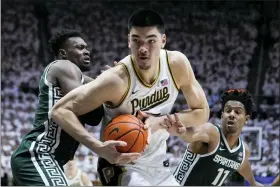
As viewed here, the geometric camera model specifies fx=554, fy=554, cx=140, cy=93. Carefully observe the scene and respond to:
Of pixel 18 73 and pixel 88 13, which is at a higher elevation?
pixel 88 13

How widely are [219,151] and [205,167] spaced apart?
0.73 feet

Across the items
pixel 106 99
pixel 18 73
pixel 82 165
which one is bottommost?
pixel 82 165

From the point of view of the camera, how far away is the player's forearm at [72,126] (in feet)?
11.7

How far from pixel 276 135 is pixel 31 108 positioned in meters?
5.62

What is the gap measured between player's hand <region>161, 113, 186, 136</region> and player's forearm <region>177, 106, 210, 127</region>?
176 mm

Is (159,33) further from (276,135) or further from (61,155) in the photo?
(276,135)

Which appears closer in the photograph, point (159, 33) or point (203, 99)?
point (159, 33)

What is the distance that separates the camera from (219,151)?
216 inches

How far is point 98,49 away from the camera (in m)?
14.6

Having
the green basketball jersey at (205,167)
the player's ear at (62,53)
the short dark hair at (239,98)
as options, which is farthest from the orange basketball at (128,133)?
the short dark hair at (239,98)

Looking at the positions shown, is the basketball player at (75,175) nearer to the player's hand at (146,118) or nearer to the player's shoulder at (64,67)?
the player's shoulder at (64,67)

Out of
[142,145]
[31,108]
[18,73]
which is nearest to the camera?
[142,145]

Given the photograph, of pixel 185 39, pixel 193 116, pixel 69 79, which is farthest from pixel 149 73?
pixel 185 39

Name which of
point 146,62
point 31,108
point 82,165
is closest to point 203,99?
point 146,62
